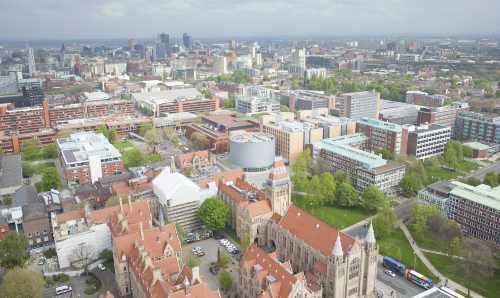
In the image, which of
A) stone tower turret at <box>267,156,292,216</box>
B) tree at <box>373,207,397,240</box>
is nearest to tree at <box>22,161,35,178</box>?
stone tower turret at <box>267,156,292,216</box>

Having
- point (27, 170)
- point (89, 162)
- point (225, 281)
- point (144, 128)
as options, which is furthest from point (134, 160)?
point (225, 281)

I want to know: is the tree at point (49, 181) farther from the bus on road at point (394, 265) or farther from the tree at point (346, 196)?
the bus on road at point (394, 265)

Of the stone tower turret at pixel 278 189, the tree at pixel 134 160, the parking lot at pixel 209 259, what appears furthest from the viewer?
the tree at pixel 134 160

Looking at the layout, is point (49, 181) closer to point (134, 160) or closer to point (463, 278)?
point (134, 160)

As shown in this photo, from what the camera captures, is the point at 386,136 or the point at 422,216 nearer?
the point at 422,216

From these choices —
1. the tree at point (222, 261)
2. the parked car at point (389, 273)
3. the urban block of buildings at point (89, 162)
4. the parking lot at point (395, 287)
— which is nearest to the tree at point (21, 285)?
the tree at point (222, 261)

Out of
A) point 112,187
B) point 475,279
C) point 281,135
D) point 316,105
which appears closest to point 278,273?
point 475,279

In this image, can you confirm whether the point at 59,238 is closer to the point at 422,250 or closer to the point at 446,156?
the point at 422,250
